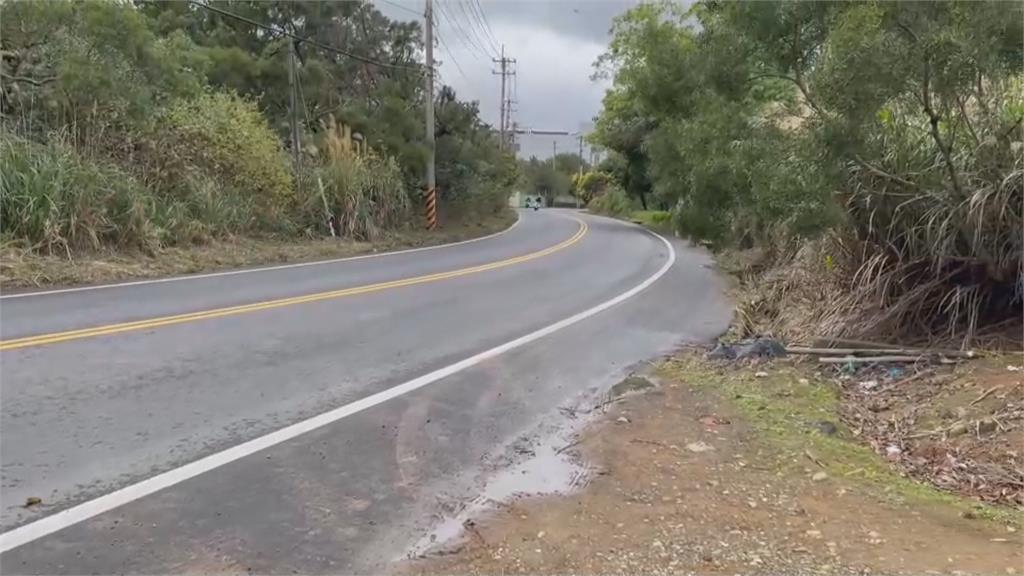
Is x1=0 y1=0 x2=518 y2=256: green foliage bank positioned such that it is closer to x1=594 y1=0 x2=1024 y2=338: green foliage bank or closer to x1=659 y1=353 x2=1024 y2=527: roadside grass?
x1=594 y1=0 x2=1024 y2=338: green foliage bank

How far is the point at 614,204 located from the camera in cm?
Answer: 6150

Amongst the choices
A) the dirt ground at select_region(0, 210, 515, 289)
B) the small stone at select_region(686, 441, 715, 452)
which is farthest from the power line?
the small stone at select_region(686, 441, 715, 452)

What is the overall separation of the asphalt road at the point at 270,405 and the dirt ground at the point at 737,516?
1.96 ft

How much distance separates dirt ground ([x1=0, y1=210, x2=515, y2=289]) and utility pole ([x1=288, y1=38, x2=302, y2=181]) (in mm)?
2354

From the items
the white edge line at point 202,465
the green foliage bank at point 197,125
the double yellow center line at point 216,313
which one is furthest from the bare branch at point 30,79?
the white edge line at point 202,465

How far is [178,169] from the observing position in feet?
56.6

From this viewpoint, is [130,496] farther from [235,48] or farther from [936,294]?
[235,48]

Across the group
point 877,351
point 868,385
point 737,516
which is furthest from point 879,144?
point 737,516

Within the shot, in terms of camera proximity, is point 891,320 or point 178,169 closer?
point 891,320

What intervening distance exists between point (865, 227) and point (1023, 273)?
66.4 inches

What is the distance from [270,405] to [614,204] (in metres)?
56.7

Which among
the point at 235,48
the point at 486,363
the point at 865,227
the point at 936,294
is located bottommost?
the point at 486,363

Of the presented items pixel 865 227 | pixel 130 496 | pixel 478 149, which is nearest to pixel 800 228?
pixel 865 227

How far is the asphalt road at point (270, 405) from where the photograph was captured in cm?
391
